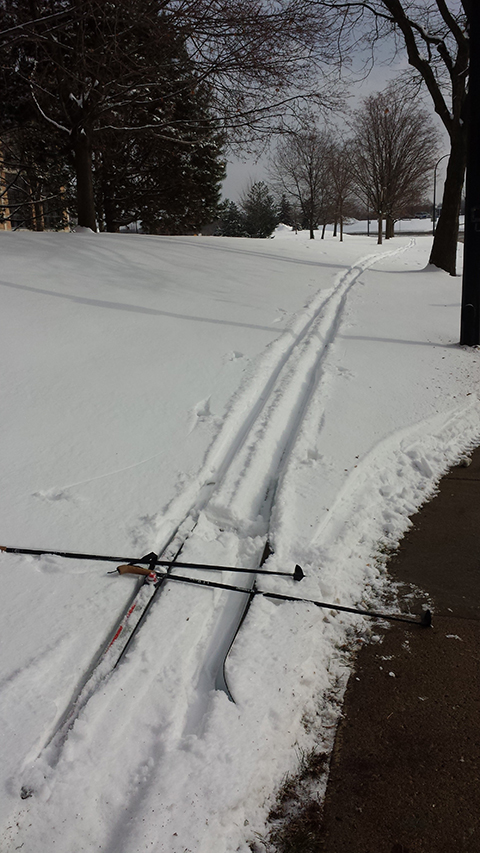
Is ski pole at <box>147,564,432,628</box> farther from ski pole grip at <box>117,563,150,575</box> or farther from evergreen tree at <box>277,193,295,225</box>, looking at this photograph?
evergreen tree at <box>277,193,295,225</box>

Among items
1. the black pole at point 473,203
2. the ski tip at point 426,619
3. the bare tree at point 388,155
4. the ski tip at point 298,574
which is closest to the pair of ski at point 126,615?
the ski tip at point 298,574

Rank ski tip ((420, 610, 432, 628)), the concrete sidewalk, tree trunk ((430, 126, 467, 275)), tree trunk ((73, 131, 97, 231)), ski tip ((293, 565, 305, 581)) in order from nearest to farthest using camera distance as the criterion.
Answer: the concrete sidewalk < ski tip ((420, 610, 432, 628)) < ski tip ((293, 565, 305, 581)) < tree trunk ((430, 126, 467, 275)) < tree trunk ((73, 131, 97, 231))

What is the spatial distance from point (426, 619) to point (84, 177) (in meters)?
12.6

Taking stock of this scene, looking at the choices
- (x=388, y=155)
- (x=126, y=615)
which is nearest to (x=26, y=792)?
(x=126, y=615)

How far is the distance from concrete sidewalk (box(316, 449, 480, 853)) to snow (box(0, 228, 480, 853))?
142 mm

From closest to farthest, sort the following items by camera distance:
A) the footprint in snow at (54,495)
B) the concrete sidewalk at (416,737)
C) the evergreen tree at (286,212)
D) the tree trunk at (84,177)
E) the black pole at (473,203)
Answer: the concrete sidewalk at (416,737) → the footprint in snow at (54,495) → the black pole at (473,203) → the tree trunk at (84,177) → the evergreen tree at (286,212)

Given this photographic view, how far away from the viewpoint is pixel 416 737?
1.98 m

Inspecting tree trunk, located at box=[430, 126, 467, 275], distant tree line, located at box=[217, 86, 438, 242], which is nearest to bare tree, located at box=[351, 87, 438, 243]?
distant tree line, located at box=[217, 86, 438, 242]

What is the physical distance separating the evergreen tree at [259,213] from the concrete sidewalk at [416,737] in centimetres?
4244

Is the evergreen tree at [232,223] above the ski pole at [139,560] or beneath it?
above

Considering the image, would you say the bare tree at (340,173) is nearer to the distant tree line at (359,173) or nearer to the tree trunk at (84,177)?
the distant tree line at (359,173)

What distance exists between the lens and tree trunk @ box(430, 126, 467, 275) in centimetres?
1172

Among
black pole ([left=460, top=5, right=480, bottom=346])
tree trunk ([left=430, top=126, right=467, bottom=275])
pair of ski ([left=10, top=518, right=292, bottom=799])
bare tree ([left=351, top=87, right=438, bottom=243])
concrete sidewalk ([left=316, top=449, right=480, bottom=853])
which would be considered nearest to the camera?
concrete sidewalk ([left=316, top=449, right=480, bottom=853])

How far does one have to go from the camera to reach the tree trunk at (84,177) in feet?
39.0
